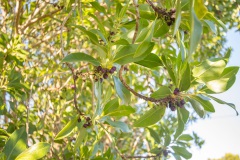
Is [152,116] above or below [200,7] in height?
below

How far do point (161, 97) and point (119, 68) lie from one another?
145 millimetres

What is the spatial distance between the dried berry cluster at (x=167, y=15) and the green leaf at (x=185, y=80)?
0.13 meters

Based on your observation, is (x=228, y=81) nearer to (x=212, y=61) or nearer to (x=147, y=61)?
(x=212, y=61)

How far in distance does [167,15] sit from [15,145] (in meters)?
0.64

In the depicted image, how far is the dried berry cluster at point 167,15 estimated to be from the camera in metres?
0.89

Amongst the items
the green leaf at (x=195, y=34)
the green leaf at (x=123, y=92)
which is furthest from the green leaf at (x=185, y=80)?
the green leaf at (x=195, y=34)

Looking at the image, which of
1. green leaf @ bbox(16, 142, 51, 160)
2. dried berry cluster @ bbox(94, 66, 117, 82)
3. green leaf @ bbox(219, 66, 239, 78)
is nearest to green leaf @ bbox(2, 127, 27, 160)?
green leaf @ bbox(16, 142, 51, 160)

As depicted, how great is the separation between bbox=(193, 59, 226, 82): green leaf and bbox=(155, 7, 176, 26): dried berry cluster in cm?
14

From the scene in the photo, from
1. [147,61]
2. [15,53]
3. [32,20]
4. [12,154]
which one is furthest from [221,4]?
[12,154]

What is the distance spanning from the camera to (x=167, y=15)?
0.89m

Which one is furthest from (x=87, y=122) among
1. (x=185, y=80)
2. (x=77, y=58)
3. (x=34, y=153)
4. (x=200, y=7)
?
(x=200, y=7)

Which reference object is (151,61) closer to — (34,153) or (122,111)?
(122,111)

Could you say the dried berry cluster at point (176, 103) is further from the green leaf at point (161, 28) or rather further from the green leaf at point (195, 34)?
the green leaf at point (195, 34)

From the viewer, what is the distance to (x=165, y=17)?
0.90 meters
